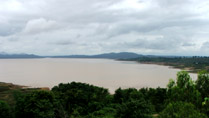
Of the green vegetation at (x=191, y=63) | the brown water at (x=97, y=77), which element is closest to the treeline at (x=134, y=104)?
the brown water at (x=97, y=77)

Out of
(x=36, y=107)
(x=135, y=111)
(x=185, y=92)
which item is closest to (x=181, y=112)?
(x=135, y=111)

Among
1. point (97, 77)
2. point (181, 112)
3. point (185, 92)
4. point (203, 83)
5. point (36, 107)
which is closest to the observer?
point (181, 112)

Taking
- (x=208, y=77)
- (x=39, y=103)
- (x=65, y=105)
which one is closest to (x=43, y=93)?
(x=39, y=103)

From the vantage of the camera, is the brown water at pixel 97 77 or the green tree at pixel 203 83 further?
the brown water at pixel 97 77

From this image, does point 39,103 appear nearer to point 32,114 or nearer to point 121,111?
point 32,114

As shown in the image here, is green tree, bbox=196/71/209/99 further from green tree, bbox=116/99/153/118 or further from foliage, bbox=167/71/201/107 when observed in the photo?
green tree, bbox=116/99/153/118

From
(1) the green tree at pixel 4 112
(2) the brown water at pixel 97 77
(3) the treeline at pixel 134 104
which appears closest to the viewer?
(3) the treeline at pixel 134 104

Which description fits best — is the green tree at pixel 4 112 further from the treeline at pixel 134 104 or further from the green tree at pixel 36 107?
the green tree at pixel 36 107

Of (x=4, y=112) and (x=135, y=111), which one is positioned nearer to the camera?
(x=135, y=111)

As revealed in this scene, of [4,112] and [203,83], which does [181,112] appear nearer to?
[203,83]

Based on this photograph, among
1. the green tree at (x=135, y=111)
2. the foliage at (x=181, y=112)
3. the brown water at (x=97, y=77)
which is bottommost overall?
the brown water at (x=97, y=77)

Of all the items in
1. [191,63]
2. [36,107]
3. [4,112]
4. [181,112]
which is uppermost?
[181,112]

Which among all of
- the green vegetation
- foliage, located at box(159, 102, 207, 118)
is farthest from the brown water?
foliage, located at box(159, 102, 207, 118)
